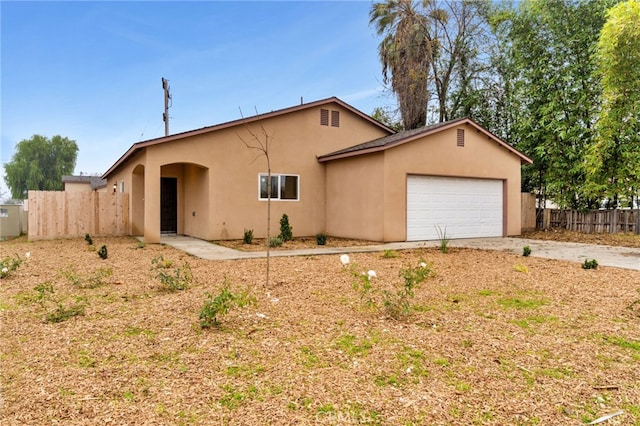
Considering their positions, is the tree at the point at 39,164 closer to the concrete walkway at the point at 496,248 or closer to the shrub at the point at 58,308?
the concrete walkway at the point at 496,248

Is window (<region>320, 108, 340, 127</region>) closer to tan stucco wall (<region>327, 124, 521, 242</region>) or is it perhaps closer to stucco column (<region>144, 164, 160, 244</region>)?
tan stucco wall (<region>327, 124, 521, 242</region>)

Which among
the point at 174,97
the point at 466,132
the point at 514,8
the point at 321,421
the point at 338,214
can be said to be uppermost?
the point at 514,8

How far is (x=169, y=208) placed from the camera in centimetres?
1560

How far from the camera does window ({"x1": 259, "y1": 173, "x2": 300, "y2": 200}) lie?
13.5 metres

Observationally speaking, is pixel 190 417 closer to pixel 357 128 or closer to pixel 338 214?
pixel 338 214

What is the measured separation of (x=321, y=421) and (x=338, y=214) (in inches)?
457

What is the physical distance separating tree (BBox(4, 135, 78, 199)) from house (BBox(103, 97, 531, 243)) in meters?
38.0

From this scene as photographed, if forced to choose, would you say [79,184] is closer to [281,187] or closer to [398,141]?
[281,187]

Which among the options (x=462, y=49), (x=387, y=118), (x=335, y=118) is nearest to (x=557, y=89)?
(x=462, y=49)

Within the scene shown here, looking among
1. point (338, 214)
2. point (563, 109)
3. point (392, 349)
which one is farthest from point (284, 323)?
point (563, 109)

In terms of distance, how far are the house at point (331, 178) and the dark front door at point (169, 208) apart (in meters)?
0.16

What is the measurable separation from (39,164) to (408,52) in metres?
45.7

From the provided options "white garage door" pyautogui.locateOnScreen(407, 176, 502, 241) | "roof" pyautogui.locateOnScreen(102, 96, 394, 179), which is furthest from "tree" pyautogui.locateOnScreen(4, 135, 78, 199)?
"white garage door" pyautogui.locateOnScreen(407, 176, 502, 241)

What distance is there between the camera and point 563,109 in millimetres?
16688
